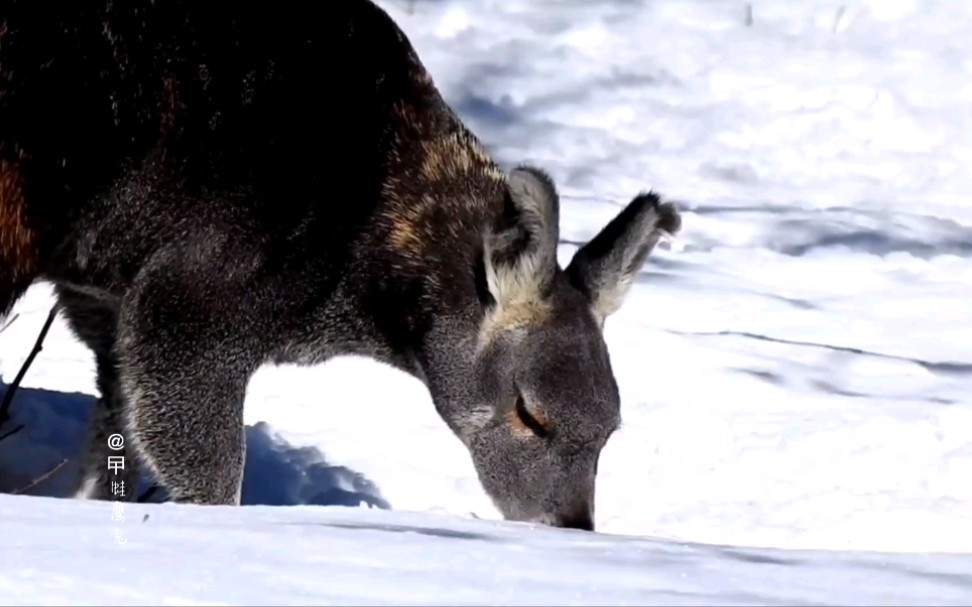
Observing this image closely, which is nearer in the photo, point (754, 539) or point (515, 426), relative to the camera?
point (515, 426)

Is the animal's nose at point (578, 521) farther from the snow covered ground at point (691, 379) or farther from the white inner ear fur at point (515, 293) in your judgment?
the snow covered ground at point (691, 379)

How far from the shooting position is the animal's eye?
20.0ft

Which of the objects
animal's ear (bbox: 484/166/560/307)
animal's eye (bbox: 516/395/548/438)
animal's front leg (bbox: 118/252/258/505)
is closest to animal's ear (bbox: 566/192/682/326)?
animal's ear (bbox: 484/166/560/307)

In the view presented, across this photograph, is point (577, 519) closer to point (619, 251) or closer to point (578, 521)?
point (578, 521)

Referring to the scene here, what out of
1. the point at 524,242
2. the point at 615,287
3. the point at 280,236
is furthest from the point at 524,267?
the point at 280,236

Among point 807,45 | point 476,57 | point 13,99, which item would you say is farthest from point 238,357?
point 807,45

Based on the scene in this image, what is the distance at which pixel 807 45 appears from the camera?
13773mm

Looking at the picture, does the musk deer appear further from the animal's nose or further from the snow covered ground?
the snow covered ground

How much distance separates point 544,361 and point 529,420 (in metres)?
0.20

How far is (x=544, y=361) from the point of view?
612cm

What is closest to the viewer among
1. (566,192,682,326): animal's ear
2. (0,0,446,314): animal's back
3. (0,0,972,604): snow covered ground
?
(0,0,972,604): snow covered ground

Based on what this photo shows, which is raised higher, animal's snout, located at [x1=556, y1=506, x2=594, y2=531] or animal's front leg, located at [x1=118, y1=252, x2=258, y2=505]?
animal's front leg, located at [x1=118, y1=252, x2=258, y2=505]

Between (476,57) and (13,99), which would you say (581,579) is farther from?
(476,57)

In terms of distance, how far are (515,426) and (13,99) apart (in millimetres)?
1844
